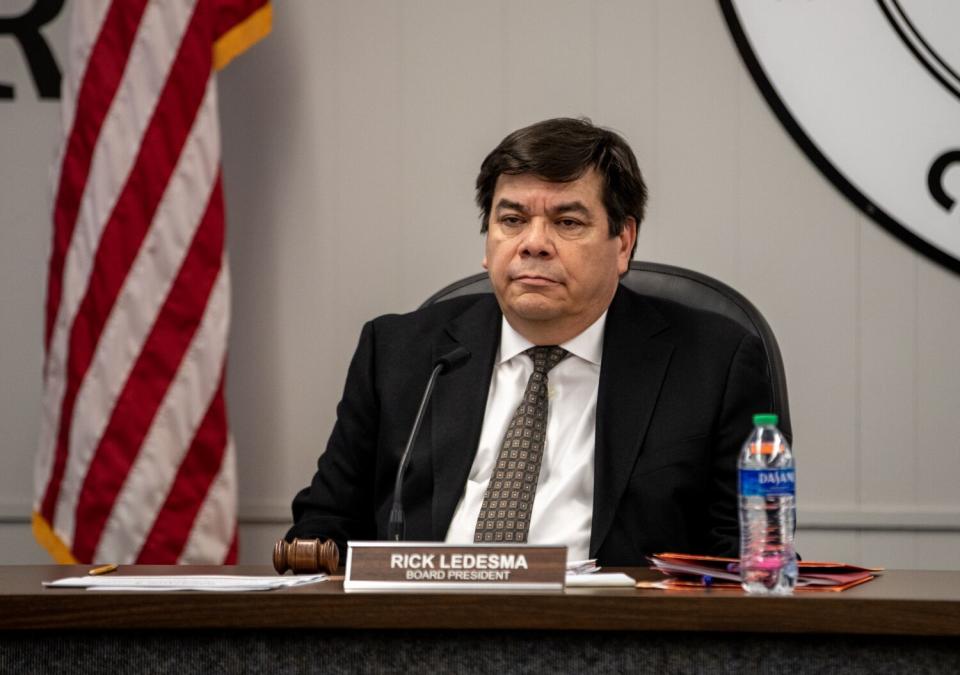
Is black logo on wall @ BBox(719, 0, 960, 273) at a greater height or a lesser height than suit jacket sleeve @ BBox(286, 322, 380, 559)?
greater

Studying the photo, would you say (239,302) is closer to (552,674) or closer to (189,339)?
(189,339)

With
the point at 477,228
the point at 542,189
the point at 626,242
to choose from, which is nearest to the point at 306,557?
the point at 542,189

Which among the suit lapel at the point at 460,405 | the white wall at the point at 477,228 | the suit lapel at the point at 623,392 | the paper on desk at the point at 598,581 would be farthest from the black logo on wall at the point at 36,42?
the paper on desk at the point at 598,581

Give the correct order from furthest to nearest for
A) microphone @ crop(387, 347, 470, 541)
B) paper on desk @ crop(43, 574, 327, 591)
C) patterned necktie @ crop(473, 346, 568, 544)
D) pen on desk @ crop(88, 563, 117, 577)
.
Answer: patterned necktie @ crop(473, 346, 568, 544) < microphone @ crop(387, 347, 470, 541) < pen on desk @ crop(88, 563, 117, 577) < paper on desk @ crop(43, 574, 327, 591)

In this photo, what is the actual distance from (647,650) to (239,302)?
6.44 feet

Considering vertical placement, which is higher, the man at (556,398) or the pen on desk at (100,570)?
the man at (556,398)

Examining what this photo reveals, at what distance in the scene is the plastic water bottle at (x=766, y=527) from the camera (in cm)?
136

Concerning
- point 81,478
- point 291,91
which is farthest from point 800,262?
point 81,478

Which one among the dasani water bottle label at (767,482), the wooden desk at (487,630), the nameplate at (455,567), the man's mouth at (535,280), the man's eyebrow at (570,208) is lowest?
the wooden desk at (487,630)

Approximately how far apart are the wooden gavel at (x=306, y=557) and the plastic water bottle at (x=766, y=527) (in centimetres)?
53

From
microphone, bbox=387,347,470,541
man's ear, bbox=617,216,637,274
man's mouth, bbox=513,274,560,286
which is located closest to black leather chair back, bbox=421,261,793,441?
man's ear, bbox=617,216,637,274

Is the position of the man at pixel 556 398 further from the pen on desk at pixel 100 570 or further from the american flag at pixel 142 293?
the american flag at pixel 142 293

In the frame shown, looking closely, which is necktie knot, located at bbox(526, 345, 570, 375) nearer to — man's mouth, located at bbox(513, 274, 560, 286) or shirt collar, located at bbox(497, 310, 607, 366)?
shirt collar, located at bbox(497, 310, 607, 366)

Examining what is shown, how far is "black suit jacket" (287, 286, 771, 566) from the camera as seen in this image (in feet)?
6.41
